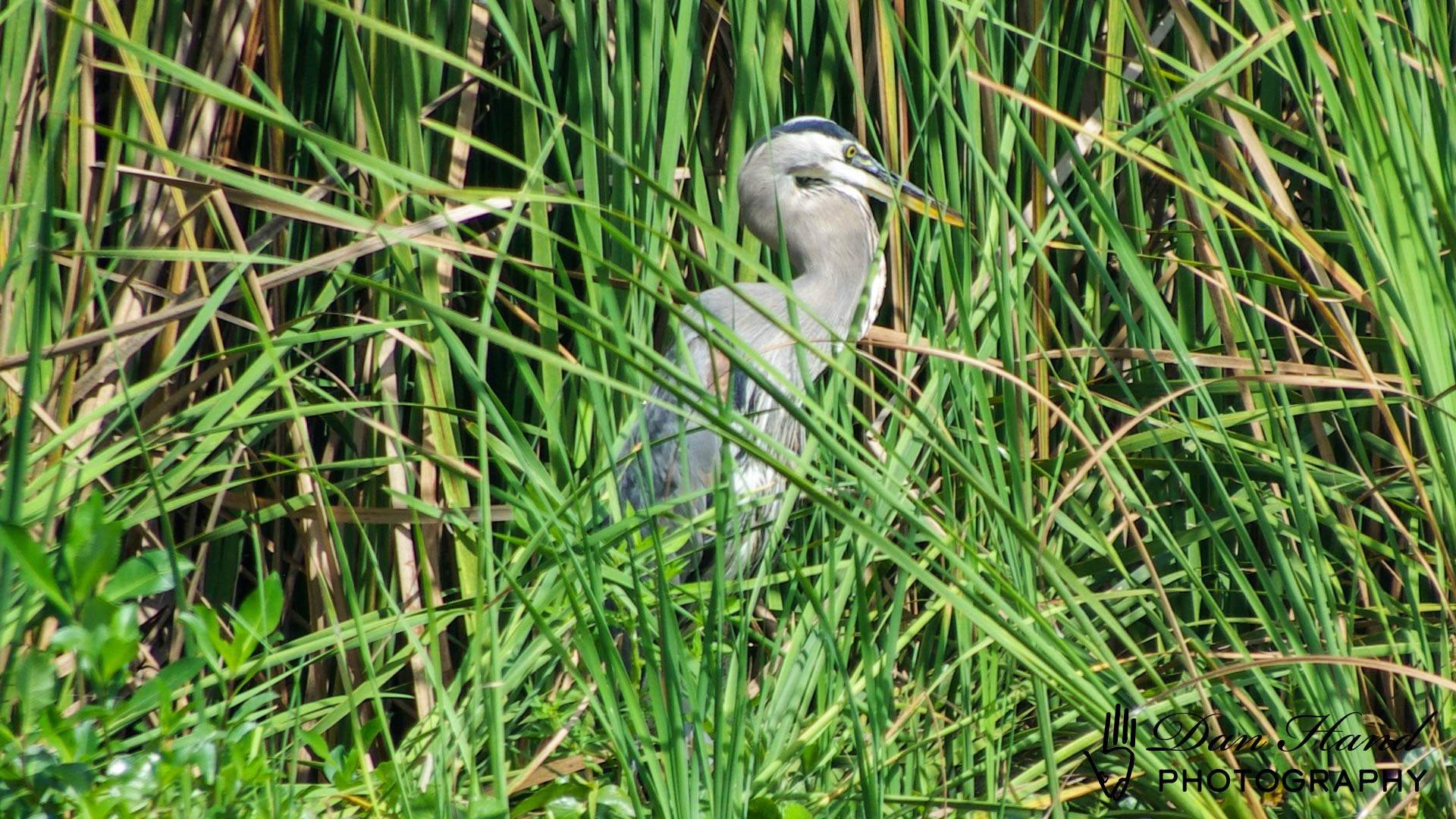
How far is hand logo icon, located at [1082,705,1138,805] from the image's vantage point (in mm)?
792

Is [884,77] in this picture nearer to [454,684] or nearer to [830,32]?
[830,32]

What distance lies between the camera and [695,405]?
66 cm

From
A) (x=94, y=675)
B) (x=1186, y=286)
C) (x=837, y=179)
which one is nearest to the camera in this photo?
(x=94, y=675)

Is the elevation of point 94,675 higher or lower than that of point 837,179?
lower

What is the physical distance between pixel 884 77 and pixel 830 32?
0.11 m

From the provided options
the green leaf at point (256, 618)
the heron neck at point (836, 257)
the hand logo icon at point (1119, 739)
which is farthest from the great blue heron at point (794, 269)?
the green leaf at point (256, 618)

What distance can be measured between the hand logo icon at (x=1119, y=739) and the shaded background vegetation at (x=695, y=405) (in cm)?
3

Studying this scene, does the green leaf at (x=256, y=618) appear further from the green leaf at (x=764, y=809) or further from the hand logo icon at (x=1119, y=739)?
the hand logo icon at (x=1119, y=739)

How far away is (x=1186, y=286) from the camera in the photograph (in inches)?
58.8

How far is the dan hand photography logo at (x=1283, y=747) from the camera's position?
81 cm

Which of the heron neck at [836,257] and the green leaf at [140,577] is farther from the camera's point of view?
the heron neck at [836,257]

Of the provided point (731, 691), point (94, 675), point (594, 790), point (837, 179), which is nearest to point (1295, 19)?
point (731, 691)

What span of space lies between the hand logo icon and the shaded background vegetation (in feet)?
0.09

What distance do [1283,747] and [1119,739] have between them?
110mm
